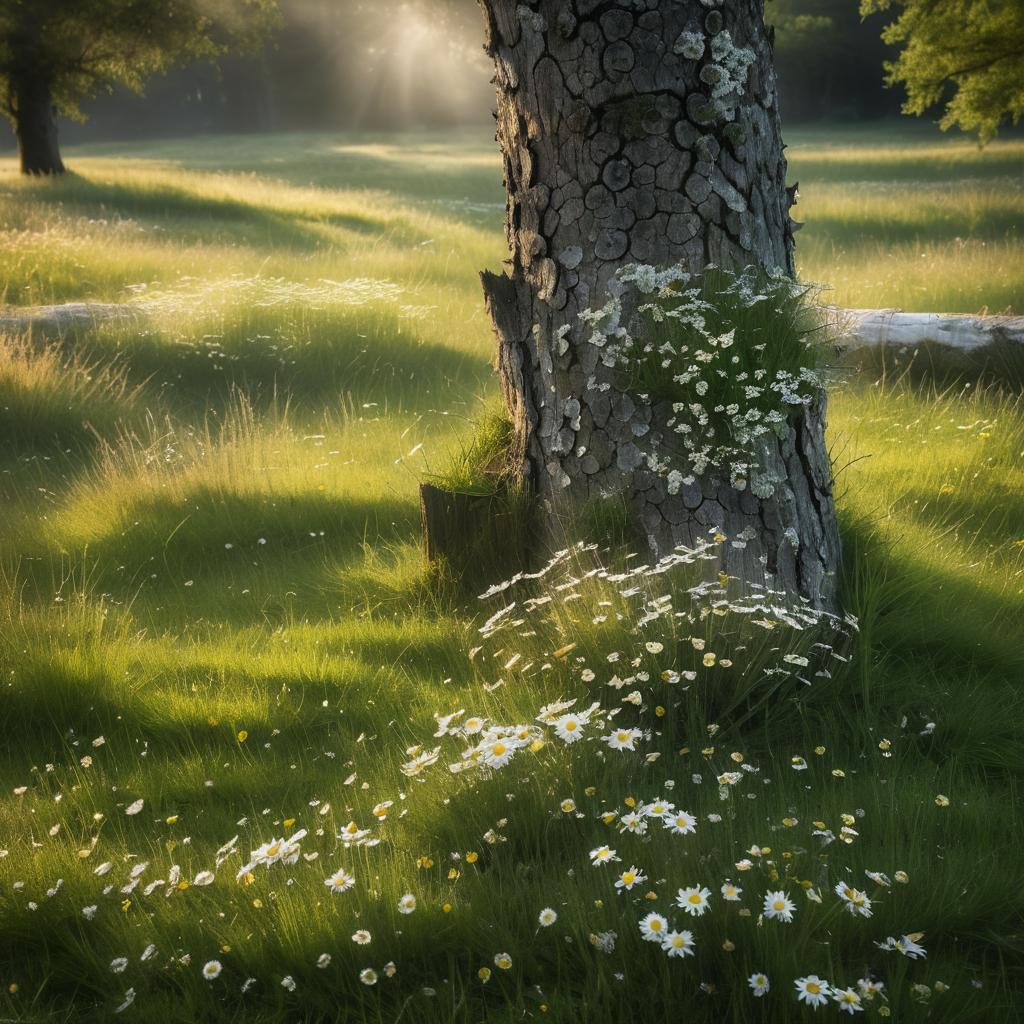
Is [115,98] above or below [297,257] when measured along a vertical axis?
above

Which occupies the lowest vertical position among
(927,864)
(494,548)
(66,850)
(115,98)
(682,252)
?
(66,850)

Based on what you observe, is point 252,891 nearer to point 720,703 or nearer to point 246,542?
point 720,703

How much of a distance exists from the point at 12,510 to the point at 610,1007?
568 cm

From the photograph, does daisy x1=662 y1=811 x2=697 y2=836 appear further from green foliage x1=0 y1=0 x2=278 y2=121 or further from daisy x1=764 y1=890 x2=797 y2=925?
green foliage x1=0 y1=0 x2=278 y2=121

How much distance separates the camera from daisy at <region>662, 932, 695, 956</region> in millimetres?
2004

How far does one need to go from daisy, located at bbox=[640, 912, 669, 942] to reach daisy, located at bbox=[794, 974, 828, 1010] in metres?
0.29

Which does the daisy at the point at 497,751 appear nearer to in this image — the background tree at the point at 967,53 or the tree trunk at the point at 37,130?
the background tree at the point at 967,53

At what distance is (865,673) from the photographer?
329cm

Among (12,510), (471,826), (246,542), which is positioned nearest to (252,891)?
(471,826)

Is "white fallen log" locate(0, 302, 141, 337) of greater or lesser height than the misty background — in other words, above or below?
below

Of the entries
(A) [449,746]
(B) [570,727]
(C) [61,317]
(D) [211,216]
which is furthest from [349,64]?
(B) [570,727]

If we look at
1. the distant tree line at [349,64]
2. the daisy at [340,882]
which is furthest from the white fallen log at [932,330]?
the distant tree line at [349,64]

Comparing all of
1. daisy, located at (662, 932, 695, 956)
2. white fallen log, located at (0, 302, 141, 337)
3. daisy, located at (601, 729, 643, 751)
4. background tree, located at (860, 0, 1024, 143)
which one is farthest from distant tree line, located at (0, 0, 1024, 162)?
daisy, located at (662, 932, 695, 956)

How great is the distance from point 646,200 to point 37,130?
24.2 meters
